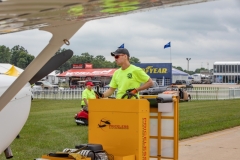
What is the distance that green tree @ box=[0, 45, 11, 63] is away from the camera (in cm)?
648

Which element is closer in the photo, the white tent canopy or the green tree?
the white tent canopy

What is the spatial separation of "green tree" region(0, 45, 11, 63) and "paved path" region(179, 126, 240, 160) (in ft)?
14.3

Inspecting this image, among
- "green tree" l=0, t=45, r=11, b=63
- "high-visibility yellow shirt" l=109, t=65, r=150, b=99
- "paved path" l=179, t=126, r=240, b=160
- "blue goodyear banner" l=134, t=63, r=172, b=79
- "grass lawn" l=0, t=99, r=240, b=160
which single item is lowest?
"paved path" l=179, t=126, r=240, b=160

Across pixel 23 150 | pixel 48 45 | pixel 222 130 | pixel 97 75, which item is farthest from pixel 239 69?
pixel 48 45

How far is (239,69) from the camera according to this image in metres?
77.9

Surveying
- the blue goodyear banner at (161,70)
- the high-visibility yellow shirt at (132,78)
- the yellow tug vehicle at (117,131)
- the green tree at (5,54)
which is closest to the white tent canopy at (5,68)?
the green tree at (5,54)

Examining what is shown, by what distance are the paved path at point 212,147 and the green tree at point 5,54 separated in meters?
4.35

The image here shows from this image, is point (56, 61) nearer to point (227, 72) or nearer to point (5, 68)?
point (5, 68)

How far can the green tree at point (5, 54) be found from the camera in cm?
648

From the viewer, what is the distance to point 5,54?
6688mm

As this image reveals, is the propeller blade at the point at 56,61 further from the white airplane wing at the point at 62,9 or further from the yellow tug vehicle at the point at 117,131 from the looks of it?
the white airplane wing at the point at 62,9

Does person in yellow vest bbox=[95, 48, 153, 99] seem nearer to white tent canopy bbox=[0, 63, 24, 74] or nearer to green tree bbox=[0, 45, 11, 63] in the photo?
white tent canopy bbox=[0, 63, 24, 74]

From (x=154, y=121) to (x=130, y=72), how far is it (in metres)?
0.76

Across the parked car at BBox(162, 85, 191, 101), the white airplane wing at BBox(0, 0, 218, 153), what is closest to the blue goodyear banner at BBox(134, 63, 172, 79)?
the parked car at BBox(162, 85, 191, 101)
